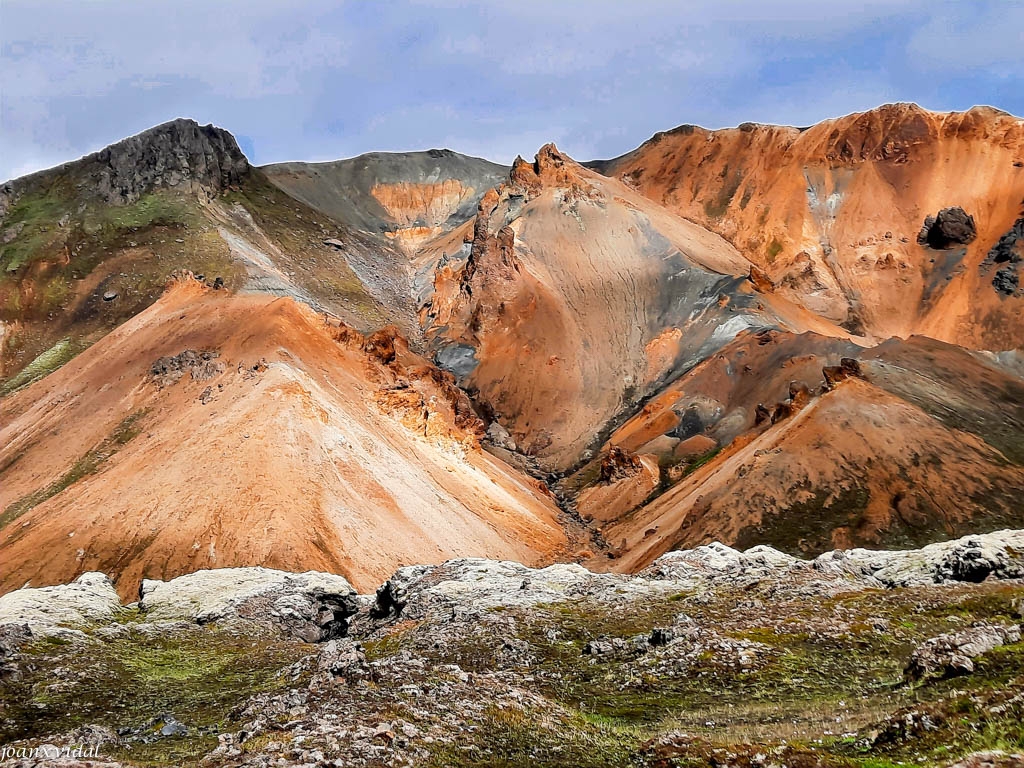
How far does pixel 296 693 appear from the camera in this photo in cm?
2283

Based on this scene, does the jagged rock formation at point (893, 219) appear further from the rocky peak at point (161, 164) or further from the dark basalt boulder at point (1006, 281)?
the rocky peak at point (161, 164)

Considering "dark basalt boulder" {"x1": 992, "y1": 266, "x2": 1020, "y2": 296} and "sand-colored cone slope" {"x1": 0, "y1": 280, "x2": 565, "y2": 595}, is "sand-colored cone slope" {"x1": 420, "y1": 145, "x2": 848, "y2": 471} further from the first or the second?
"dark basalt boulder" {"x1": 992, "y1": 266, "x2": 1020, "y2": 296}

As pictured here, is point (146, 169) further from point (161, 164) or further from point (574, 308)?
point (574, 308)

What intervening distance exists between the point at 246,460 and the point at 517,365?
76841mm

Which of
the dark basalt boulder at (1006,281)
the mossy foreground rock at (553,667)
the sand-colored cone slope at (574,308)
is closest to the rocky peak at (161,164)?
the sand-colored cone slope at (574,308)

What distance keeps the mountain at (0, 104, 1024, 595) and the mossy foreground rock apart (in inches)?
874

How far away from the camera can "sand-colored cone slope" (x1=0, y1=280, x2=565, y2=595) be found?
2502 inches

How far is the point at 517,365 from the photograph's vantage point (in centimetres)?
14438

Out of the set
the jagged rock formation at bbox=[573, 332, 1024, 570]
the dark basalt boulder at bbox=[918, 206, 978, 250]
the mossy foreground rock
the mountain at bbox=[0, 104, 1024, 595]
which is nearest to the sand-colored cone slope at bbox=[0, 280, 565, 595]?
the mountain at bbox=[0, 104, 1024, 595]

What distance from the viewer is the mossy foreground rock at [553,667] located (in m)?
18.0

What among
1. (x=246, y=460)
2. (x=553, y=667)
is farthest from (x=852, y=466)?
(x=553, y=667)

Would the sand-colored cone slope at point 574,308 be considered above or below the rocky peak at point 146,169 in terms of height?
below

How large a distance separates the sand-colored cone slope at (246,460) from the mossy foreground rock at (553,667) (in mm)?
16935

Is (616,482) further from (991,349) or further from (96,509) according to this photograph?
(991,349)
